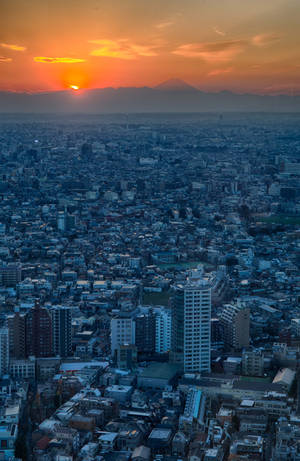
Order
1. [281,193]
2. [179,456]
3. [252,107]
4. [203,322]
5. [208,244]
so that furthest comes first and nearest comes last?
[281,193] → [208,244] → [252,107] → [203,322] → [179,456]

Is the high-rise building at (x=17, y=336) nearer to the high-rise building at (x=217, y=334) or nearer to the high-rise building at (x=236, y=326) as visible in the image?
the high-rise building at (x=217, y=334)

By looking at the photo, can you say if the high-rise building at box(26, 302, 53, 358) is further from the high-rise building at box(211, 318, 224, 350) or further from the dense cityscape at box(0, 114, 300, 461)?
the high-rise building at box(211, 318, 224, 350)

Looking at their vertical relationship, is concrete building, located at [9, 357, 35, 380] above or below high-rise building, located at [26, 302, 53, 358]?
below

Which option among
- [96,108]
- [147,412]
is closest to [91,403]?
[147,412]

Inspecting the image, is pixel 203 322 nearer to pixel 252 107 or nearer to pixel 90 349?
pixel 90 349

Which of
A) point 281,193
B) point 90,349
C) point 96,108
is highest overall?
point 96,108

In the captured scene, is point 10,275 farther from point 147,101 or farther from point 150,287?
point 147,101

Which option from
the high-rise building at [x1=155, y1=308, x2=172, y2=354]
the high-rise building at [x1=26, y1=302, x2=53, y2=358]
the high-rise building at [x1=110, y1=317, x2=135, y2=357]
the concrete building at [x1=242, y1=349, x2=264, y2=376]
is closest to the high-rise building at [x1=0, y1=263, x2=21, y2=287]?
the high-rise building at [x1=26, y1=302, x2=53, y2=358]

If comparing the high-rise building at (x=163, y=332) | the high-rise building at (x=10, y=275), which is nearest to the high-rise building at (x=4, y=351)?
the high-rise building at (x=163, y=332)
